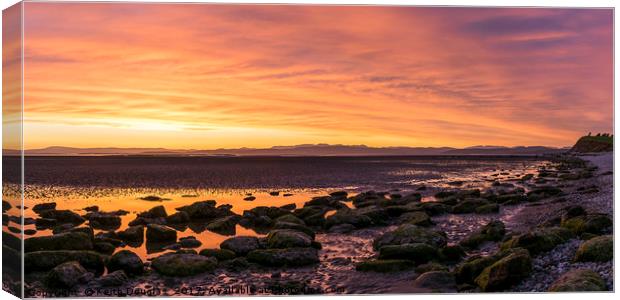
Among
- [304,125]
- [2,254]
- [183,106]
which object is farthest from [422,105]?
[2,254]

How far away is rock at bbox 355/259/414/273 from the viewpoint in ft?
42.0

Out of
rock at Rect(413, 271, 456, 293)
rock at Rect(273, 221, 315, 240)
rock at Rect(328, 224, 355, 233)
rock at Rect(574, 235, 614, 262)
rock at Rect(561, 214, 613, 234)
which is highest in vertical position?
rock at Rect(561, 214, 613, 234)

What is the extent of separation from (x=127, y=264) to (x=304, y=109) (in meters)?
5.80

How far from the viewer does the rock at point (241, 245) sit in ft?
47.4

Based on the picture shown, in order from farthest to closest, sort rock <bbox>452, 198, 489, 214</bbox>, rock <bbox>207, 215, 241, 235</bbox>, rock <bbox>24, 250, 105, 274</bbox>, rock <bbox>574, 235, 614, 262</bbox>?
rock <bbox>452, 198, 489, 214</bbox>, rock <bbox>207, 215, 241, 235</bbox>, rock <bbox>24, 250, 105, 274</bbox>, rock <bbox>574, 235, 614, 262</bbox>

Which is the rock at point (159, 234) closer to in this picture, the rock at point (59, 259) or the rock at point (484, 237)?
the rock at point (59, 259)

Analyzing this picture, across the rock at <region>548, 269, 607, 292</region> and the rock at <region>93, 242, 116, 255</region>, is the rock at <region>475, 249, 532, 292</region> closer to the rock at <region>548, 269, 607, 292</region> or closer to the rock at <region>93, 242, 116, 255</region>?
the rock at <region>548, 269, 607, 292</region>

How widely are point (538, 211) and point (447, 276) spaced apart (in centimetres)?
1080

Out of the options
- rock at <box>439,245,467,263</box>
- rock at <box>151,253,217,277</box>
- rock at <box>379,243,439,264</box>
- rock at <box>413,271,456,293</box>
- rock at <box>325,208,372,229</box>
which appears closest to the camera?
rock at <box>413,271,456,293</box>

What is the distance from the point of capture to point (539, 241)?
1304cm

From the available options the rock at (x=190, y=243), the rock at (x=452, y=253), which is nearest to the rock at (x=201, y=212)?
the rock at (x=190, y=243)

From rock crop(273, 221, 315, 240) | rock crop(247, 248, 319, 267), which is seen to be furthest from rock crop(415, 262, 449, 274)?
rock crop(273, 221, 315, 240)

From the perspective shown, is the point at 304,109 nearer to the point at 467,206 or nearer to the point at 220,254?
the point at 220,254

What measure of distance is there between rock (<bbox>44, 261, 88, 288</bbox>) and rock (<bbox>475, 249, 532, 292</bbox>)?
8074 millimetres
